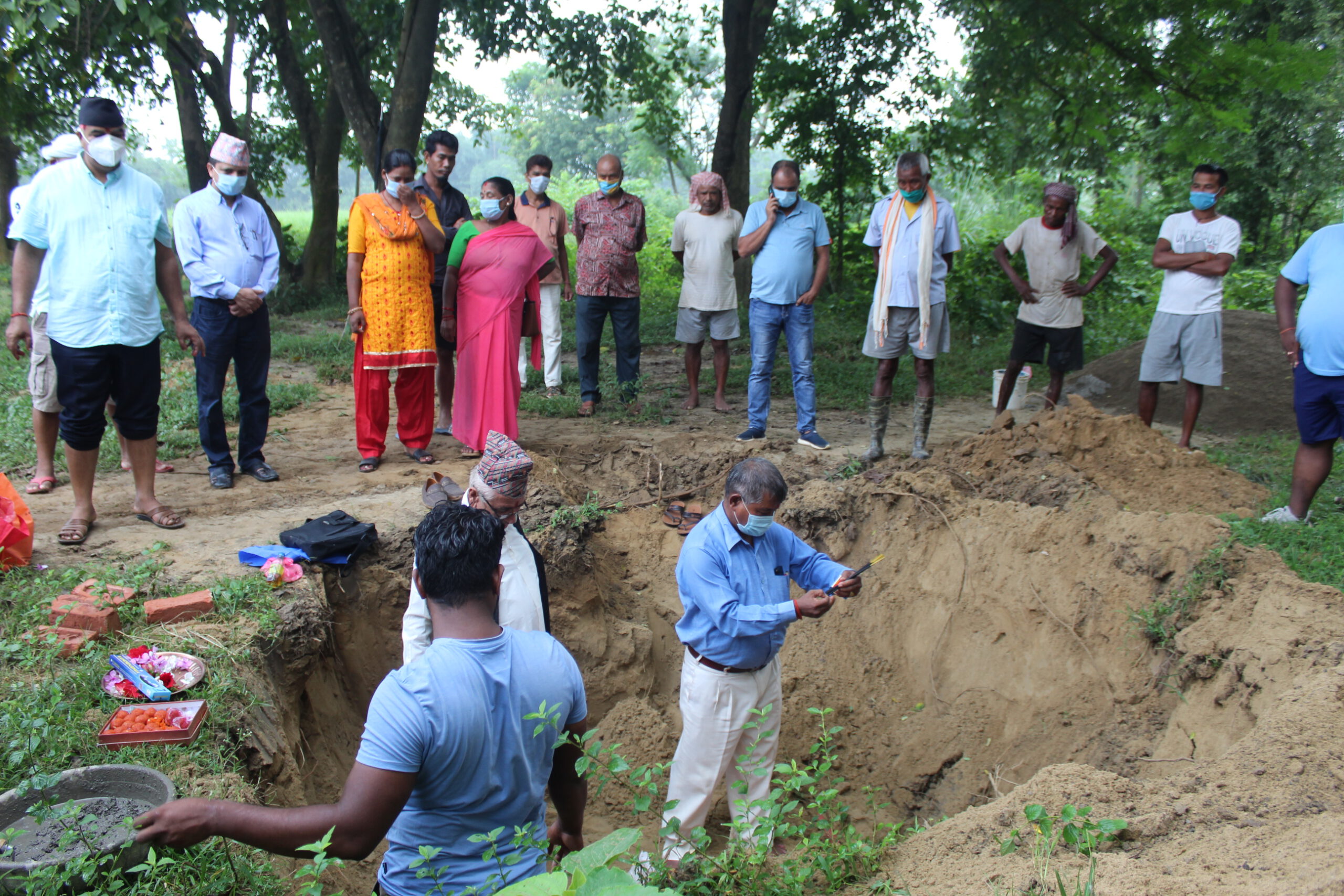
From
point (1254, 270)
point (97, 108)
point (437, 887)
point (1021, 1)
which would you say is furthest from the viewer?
point (1254, 270)

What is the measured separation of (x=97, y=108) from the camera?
14.2 feet

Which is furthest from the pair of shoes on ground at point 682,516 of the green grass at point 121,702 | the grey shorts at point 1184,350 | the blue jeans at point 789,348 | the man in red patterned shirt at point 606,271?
the grey shorts at point 1184,350

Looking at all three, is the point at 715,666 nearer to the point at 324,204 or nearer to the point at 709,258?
the point at 709,258

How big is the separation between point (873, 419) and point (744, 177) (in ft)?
21.2

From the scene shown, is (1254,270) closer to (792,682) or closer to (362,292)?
(792,682)

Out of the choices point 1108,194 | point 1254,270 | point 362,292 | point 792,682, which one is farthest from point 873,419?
point 1108,194

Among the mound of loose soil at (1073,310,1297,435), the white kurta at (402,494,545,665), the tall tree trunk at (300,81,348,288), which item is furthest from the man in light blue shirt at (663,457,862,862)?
the tall tree trunk at (300,81,348,288)

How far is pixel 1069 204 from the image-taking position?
680cm

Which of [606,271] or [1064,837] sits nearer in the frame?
[1064,837]

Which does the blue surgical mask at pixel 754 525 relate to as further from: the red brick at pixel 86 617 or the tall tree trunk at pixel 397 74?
the tall tree trunk at pixel 397 74

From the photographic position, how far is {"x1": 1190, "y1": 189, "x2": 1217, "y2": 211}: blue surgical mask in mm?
6215

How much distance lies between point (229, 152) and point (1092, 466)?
5560 mm

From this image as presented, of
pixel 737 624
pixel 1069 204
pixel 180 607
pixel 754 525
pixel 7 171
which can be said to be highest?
pixel 7 171

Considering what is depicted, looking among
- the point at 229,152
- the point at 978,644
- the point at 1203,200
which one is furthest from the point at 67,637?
the point at 1203,200
